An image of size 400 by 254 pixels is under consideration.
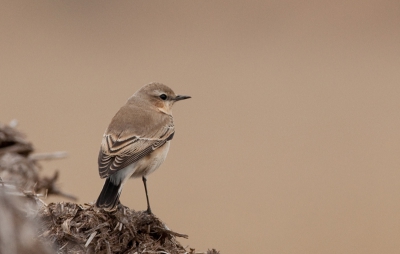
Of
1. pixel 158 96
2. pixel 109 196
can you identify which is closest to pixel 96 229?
pixel 109 196

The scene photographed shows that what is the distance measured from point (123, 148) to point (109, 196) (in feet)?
3.80

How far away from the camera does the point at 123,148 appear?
4.66 meters

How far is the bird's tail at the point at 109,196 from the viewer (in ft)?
10.5

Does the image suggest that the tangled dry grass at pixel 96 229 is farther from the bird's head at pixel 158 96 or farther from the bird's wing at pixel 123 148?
the bird's head at pixel 158 96

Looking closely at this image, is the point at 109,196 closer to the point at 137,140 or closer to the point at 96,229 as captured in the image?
the point at 96,229

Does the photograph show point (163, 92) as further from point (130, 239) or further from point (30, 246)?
point (30, 246)

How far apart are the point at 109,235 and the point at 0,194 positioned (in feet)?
5.65

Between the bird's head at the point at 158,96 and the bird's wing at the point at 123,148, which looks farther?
the bird's head at the point at 158,96

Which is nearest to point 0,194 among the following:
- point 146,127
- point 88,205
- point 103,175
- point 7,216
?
point 7,216

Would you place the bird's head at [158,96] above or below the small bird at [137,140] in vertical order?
above

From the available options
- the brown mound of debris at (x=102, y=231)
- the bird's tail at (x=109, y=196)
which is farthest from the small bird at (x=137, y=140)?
the brown mound of debris at (x=102, y=231)

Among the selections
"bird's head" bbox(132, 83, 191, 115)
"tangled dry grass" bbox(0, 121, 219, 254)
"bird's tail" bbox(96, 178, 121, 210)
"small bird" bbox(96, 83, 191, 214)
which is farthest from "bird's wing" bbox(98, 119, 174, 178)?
"tangled dry grass" bbox(0, 121, 219, 254)

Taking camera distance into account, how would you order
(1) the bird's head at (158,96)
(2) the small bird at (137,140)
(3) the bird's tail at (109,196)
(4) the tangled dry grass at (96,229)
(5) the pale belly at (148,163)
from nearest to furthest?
1. (4) the tangled dry grass at (96,229)
2. (3) the bird's tail at (109,196)
3. (2) the small bird at (137,140)
4. (5) the pale belly at (148,163)
5. (1) the bird's head at (158,96)

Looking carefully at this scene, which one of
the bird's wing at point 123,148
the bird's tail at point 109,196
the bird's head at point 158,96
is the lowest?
the bird's tail at point 109,196
